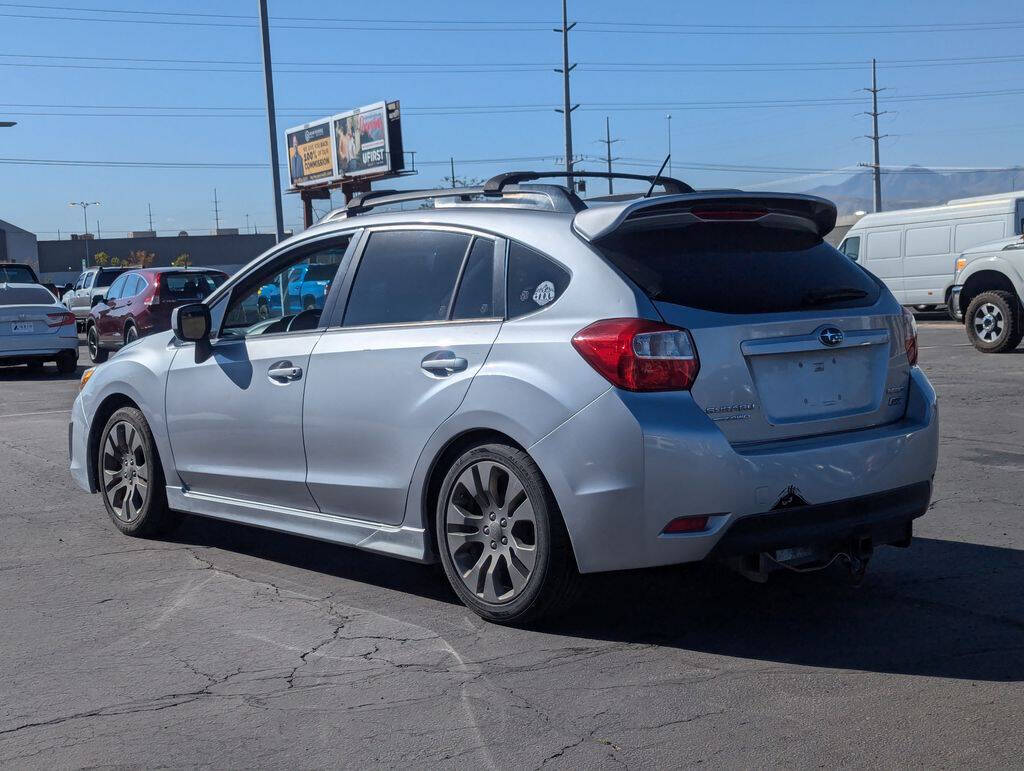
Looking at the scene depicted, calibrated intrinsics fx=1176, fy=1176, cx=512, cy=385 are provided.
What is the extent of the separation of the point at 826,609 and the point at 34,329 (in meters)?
16.5

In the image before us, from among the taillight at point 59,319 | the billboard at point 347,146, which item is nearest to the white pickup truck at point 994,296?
the taillight at point 59,319

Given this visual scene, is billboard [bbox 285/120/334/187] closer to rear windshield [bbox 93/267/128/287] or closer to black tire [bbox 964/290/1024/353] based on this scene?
rear windshield [bbox 93/267/128/287]

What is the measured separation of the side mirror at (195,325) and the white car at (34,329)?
13.5m

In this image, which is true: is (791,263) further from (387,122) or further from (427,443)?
(387,122)

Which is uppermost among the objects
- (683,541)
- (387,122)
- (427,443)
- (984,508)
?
(387,122)

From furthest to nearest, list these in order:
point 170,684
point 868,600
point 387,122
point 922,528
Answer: point 387,122, point 922,528, point 868,600, point 170,684

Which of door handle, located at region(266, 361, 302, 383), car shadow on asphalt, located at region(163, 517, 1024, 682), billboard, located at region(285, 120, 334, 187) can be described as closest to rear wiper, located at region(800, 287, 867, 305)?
car shadow on asphalt, located at region(163, 517, 1024, 682)

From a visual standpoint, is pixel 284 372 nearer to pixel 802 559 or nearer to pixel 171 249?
pixel 802 559

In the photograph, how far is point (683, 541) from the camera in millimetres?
4254

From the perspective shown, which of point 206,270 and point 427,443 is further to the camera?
point 206,270

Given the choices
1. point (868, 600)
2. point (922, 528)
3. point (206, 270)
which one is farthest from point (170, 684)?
point (206, 270)

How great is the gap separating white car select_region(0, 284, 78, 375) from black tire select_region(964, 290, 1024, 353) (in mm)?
13481

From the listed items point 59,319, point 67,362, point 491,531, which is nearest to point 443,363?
point 491,531

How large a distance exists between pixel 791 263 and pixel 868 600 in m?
1.47
